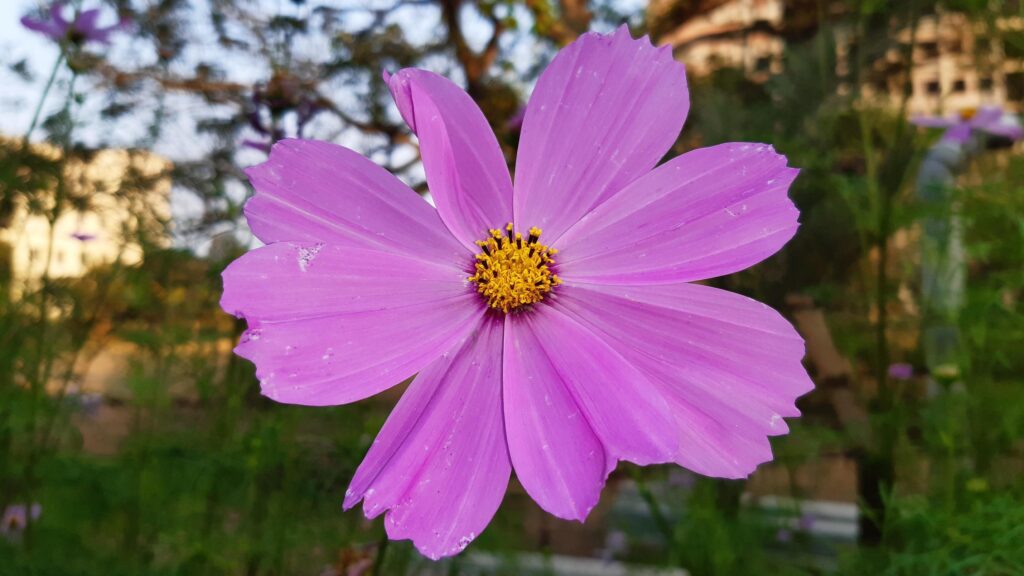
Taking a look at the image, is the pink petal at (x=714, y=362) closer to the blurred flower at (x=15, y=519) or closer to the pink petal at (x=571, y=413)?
the pink petal at (x=571, y=413)

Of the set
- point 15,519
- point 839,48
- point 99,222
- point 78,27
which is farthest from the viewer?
point 839,48

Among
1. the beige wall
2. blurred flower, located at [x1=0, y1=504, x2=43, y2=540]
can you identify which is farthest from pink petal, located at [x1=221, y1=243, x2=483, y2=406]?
blurred flower, located at [x1=0, y1=504, x2=43, y2=540]

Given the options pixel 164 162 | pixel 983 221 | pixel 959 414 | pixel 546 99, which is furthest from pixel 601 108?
pixel 164 162

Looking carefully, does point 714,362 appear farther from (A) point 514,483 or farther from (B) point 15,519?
(B) point 15,519

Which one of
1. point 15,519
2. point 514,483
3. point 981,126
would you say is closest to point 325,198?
point 514,483

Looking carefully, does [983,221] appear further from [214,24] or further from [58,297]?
[214,24]


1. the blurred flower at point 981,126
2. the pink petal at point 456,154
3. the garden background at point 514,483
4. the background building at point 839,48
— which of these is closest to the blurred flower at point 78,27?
the garden background at point 514,483
